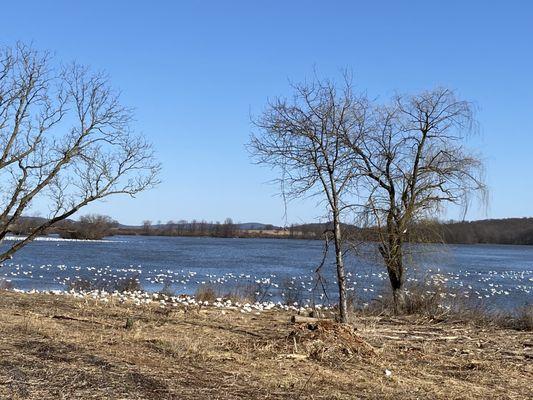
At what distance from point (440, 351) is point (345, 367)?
252cm

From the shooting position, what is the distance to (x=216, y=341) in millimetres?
9469

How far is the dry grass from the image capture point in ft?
20.4

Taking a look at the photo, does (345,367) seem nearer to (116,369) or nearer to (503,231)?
(116,369)

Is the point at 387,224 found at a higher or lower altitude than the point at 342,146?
lower

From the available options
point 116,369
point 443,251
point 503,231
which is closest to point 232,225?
point 503,231

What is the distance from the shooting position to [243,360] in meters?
7.90

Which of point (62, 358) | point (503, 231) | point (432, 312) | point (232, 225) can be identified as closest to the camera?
point (62, 358)

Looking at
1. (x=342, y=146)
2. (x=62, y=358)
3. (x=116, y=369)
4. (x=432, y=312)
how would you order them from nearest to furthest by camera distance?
(x=116, y=369) < (x=62, y=358) < (x=342, y=146) < (x=432, y=312)

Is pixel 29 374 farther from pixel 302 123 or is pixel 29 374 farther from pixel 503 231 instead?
pixel 503 231

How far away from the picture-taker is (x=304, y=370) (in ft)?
24.4

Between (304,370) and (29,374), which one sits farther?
(304,370)

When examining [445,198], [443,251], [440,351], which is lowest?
[440,351]

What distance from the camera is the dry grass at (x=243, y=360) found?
20.4 feet

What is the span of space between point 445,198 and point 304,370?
9.97m
